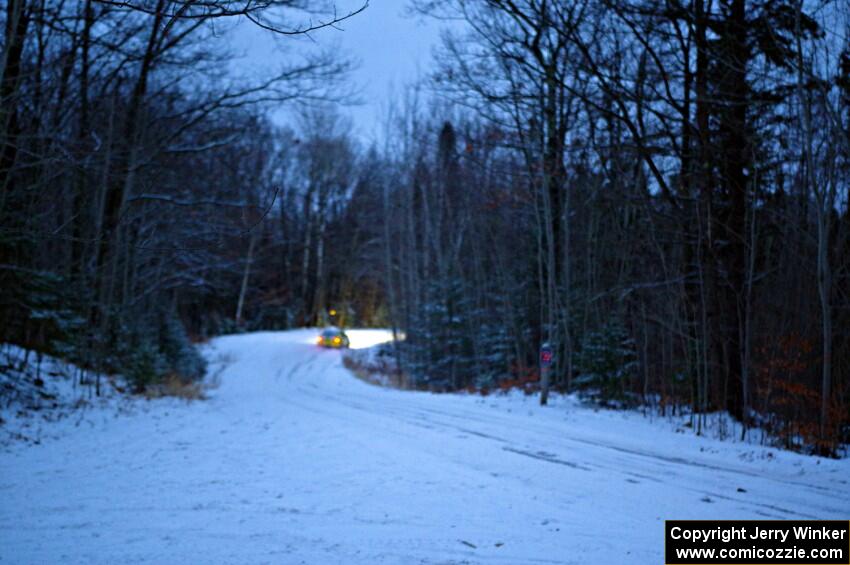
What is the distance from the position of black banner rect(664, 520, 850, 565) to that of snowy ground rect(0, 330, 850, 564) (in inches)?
6.6

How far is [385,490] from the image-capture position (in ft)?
19.2

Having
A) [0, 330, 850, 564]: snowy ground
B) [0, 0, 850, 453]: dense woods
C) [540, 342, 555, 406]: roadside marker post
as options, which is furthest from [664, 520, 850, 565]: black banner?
[540, 342, 555, 406]: roadside marker post

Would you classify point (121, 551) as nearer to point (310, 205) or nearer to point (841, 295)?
point (841, 295)

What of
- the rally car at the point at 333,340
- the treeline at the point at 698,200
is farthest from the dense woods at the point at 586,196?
the rally car at the point at 333,340

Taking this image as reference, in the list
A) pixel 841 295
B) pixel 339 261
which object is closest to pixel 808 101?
pixel 841 295

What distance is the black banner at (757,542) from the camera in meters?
4.18

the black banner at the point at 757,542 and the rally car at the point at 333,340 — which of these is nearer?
the black banner at the point at 757,542

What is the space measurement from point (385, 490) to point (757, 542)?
10.7 feet

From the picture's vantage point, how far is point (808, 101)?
8414 millimetres

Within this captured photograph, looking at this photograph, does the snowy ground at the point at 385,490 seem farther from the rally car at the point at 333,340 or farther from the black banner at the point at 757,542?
the rally car at the point at 333,340

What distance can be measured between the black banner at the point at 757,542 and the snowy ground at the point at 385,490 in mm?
168

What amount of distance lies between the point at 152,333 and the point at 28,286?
28.8 feet

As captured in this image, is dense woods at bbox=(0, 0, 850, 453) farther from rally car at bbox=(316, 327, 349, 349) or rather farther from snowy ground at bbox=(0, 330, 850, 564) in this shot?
rally car at bbox=(316, 327, 349, 349)

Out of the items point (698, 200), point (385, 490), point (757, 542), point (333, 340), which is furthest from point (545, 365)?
point (333, 340)
